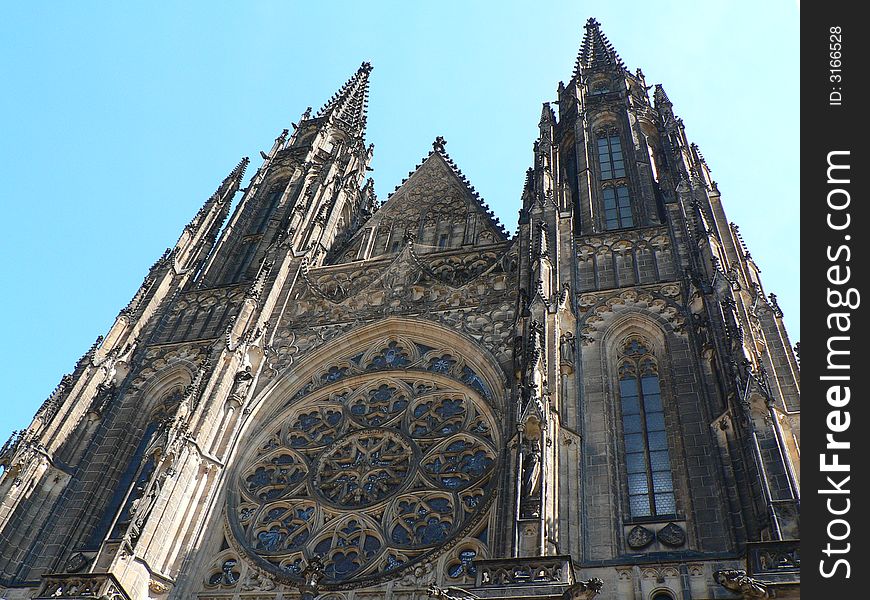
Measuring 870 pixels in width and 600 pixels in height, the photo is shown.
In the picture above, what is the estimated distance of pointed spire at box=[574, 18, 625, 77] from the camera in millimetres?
30234

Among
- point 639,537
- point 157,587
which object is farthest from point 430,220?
point 157,587

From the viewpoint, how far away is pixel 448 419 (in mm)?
16562

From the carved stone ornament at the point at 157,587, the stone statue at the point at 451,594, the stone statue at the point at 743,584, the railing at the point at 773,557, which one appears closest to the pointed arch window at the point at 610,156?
the railing at the point at 773,557

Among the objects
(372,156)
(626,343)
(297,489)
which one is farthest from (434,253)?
(372,156)

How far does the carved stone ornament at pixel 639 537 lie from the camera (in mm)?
13008

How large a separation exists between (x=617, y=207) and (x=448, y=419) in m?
8.79

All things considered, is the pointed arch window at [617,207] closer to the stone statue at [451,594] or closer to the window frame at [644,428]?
the window frame at [644,428]

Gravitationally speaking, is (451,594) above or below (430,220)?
below

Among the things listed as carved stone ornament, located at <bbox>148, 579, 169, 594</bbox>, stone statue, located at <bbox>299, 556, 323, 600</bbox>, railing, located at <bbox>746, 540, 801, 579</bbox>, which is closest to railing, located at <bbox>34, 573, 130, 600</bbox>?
carved stone ornament, located at <bbox>148, 579, 169, 594</bbox>

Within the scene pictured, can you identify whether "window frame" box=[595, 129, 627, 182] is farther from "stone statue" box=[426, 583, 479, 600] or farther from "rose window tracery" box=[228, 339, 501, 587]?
"stone statue" box=[426, 583, 479, 600]

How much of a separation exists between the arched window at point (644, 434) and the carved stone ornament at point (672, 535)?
0.44 m

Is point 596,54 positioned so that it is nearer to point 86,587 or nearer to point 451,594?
point 451,594

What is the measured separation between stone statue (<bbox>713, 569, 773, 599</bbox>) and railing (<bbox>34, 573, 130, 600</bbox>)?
30.2 ft
